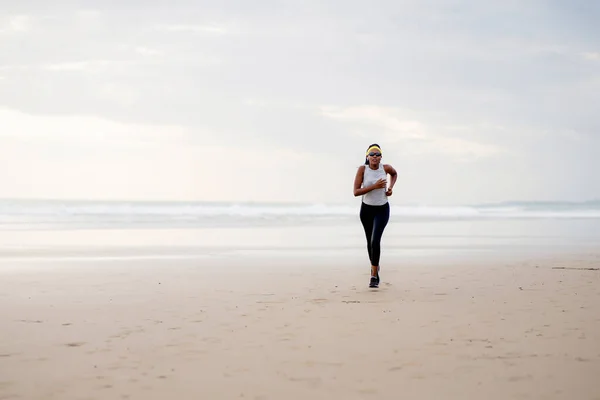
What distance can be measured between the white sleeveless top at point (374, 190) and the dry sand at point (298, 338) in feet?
4.03

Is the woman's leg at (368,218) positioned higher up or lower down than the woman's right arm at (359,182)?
lower down

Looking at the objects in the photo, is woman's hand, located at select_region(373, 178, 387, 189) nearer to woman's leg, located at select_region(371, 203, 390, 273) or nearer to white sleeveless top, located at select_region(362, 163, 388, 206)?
white sleeveless top, located at select_region(362, 163, 388, 206)

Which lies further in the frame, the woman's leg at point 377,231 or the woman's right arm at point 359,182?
the woman's right arm at point 359,182

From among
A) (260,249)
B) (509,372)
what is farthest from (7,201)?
(509,372)

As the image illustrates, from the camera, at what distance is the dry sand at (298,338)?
14.1ft

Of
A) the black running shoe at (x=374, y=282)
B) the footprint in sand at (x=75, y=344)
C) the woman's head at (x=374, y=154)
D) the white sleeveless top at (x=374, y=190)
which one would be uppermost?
the woman's head at (x=374, y=154)

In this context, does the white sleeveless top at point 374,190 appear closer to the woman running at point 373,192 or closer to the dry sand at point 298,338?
the woman running at point 373,192

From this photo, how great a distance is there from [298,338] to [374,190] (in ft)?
13.5

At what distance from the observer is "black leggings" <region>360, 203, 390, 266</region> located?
30.0 feet

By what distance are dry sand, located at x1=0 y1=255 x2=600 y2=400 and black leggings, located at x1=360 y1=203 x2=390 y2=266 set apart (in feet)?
1.68

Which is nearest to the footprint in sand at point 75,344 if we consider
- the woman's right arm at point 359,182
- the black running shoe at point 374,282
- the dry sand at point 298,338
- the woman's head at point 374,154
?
the dry sand at point 298,338

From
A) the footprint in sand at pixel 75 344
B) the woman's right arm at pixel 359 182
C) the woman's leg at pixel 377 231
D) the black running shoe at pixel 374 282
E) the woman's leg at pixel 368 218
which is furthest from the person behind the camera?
the woman's leg at pixel 368 218

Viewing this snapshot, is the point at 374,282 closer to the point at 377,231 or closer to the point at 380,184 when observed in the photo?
the point at 377,231

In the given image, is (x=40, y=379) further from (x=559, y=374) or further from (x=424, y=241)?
(x=424, y=241)
